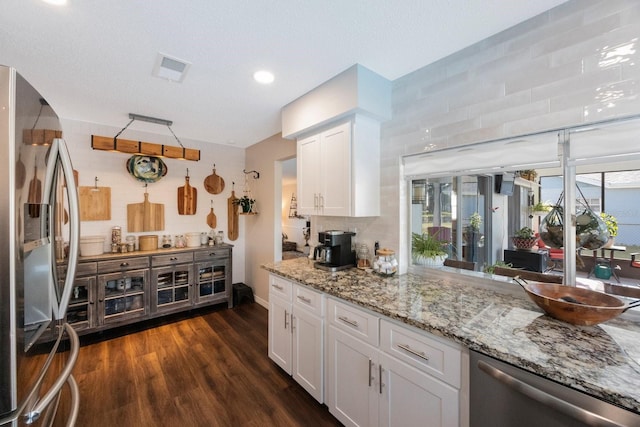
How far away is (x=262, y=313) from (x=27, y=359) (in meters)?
2.95

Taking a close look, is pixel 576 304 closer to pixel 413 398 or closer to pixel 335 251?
pixel 413 398

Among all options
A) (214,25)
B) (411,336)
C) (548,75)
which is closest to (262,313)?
(411,336)

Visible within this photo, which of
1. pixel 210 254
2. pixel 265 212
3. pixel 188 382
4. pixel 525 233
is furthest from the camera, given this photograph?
pixel 265 212

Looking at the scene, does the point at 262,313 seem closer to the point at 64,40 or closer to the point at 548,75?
the point at 64,40

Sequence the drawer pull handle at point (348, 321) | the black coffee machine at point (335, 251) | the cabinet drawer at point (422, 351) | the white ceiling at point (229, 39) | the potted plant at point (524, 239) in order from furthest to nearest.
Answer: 1. the black coffee machine at point (335, 251)
2. the potted plant at point (524, 239)
3. the drawer pull handle at point (348, 321)
4. the white ceiling at point (229, 39)
5. the cabinet drawer at point (422, 351)

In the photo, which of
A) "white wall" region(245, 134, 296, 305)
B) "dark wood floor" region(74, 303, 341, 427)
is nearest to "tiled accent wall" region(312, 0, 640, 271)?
"dark wood floor" region(74, 303, 341, 427)

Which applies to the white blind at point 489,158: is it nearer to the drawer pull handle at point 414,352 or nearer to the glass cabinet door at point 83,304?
the drawer pull handle at point 414,352

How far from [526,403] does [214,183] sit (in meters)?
4.10

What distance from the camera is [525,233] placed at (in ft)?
5.81

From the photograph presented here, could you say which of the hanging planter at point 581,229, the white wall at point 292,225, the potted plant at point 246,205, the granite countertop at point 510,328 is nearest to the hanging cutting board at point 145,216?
the potted plant at point 246,205

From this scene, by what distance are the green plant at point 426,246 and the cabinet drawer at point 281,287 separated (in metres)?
1.09

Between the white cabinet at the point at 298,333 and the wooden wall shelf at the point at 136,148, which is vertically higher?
the wooden wall shelf at the point at 136,148

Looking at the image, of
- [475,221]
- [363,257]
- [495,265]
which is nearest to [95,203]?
[363,257]

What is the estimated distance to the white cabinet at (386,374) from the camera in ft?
4.01
